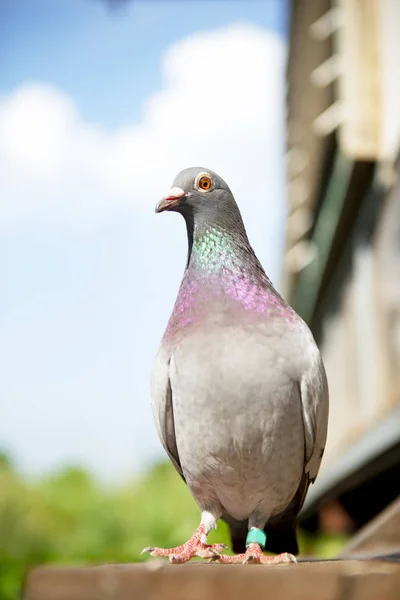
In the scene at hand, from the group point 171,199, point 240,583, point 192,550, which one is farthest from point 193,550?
point 171,199

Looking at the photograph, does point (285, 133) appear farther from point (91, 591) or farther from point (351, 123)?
point (91, 591)

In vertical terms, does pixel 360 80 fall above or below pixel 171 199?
above

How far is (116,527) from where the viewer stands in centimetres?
1412

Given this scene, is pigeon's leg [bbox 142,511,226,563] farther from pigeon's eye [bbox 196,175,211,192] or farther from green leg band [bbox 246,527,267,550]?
pigeon's eye [bbox 196,175,211,192]

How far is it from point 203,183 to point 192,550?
3.62ft

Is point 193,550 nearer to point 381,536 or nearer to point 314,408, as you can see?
point 314,408

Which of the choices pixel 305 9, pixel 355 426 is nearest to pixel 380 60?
pixel 305 9

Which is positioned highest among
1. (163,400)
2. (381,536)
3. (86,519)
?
(163,400)

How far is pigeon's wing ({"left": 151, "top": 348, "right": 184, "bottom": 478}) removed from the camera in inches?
87.6

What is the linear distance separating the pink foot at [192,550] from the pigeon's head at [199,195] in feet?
3.26

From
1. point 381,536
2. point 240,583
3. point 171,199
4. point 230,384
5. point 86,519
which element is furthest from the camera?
point 86,519

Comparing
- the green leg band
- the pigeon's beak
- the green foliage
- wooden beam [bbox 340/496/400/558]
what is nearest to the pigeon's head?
the pigeon's beak

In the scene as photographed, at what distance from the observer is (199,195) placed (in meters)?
2.19

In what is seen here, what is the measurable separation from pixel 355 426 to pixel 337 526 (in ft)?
13.4
